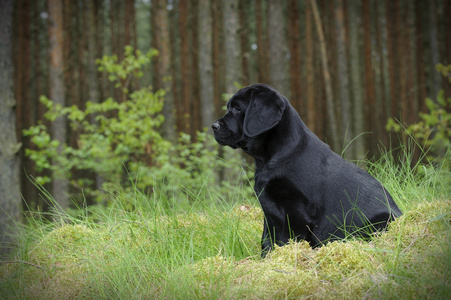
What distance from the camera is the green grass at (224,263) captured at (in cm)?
260

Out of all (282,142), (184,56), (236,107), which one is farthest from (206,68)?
(282,142)

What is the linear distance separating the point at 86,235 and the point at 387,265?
2844 mm

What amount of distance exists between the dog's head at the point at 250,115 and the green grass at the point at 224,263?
74 cm

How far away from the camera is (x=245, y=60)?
16391 millimetres

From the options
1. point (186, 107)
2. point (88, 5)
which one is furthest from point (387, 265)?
point (88, 5)

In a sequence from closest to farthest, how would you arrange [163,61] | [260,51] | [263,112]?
[263,112]
[163,61]
[260,51]

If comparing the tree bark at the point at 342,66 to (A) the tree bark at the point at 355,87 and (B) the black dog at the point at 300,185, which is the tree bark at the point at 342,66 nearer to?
(A) the tree bark at the point at 355,87

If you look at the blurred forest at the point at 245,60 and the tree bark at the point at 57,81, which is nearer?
the tree bark at the point at 57,81

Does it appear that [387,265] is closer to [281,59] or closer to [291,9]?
[281,59]

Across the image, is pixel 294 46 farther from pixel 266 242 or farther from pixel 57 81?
pixel 266 242

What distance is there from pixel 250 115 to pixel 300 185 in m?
0.68

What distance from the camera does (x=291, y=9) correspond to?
1622 cm

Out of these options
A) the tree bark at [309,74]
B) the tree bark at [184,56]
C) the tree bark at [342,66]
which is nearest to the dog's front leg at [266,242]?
the tree bark at [309,74]

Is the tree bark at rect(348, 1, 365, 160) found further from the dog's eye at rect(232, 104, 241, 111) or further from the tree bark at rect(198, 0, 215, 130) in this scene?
the dog's eye at rect(232, 104, 241, 111)
